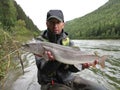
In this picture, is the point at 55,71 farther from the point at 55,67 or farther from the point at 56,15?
the point at 56,15

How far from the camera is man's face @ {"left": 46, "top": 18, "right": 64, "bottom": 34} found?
596 centimetres

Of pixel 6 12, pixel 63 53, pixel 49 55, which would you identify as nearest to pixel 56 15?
pixel 63 53

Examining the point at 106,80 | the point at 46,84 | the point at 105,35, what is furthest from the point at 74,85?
the point at 105,35

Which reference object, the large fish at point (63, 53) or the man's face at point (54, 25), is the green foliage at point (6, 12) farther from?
the large fish at point (63, 53)

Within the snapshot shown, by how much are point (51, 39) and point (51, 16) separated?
0.58 metres

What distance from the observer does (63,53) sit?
529cm

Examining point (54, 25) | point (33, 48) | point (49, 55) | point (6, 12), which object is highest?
point (6, 12)

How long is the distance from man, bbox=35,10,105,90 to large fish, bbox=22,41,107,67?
0.31 meters

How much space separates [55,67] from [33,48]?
83cm

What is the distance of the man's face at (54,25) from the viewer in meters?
5.96

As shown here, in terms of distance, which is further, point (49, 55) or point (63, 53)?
point (63, 53)

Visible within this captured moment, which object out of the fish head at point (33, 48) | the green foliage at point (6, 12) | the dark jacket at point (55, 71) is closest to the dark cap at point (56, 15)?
the dark jacket at point (55, 71)

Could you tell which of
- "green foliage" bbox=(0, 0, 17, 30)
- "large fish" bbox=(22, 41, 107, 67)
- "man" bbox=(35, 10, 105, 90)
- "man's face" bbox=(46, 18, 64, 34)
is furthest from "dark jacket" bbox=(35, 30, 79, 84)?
"green foliage" bbox=(0, 0, 17, 30)

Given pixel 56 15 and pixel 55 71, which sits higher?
pixel 56 15
